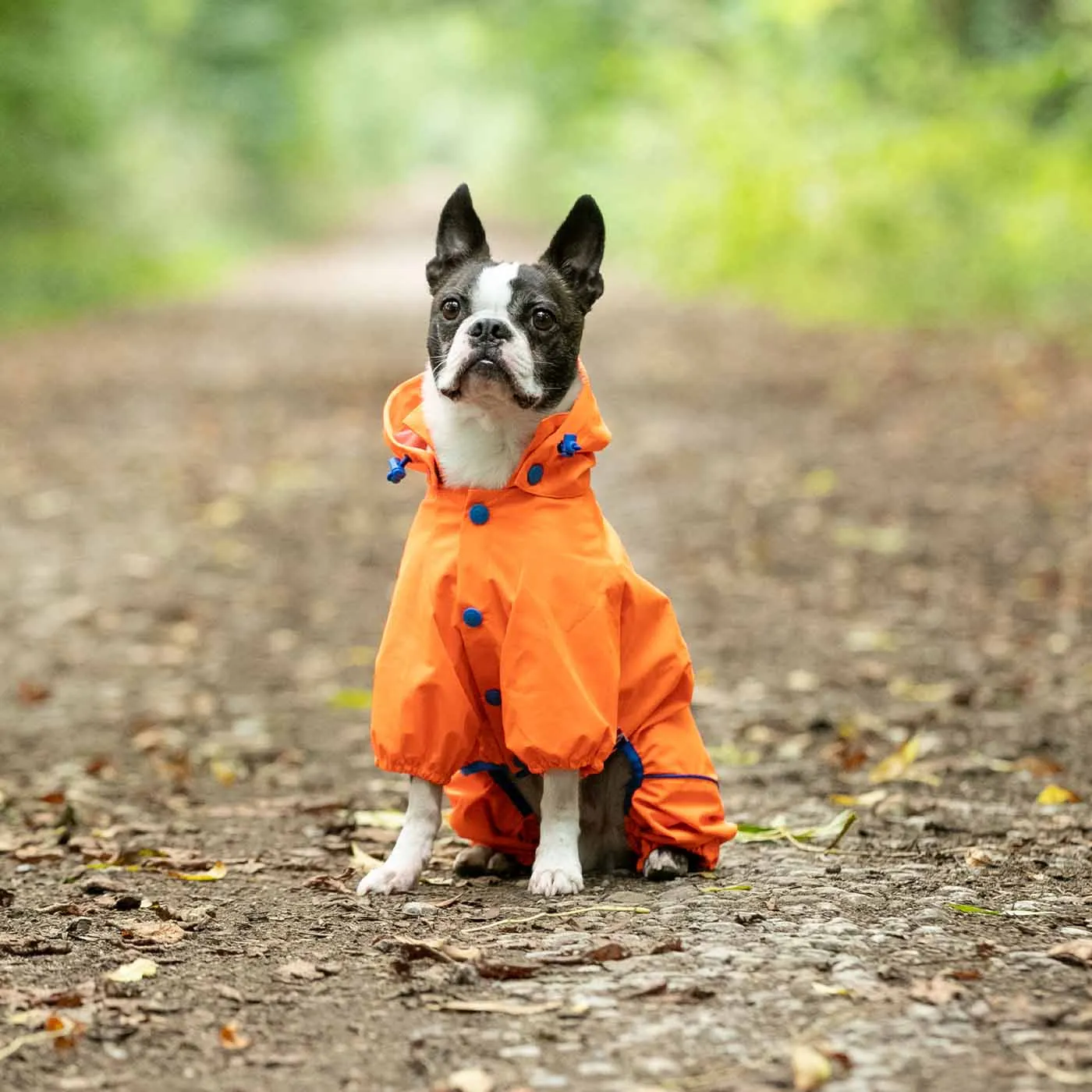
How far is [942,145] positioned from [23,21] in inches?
539

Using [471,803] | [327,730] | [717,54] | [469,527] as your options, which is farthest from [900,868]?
[717,54]

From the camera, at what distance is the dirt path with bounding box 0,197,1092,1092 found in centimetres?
333

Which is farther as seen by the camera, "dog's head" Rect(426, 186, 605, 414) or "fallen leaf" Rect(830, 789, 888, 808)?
"fallen leaf" Rect(830, 789, 888, 808)

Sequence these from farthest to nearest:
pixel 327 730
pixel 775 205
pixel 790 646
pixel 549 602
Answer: pixel 775 205, pixel 790 646, pixel 327 730, pixel 549 602

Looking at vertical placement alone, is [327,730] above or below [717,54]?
below

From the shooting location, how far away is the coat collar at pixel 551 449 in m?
4.29

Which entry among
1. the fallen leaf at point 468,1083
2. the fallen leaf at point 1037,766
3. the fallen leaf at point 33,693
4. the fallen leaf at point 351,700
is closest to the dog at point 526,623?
the fallen leaf at point 468,1083

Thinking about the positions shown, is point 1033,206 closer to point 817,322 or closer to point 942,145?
point 942,145

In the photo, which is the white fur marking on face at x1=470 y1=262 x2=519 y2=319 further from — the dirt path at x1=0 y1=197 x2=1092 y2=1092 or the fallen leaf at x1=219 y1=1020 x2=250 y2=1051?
the fallen leaf at x1=219 y1=1020 x2=250 y2=1051

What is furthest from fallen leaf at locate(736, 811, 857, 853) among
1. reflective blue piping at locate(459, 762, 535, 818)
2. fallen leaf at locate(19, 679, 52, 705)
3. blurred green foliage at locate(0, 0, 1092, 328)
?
blurred green foliage at locate(0, 0, 1092, 328)

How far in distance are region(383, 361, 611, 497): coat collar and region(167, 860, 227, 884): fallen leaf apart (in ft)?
4.04

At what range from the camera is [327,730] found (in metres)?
7.17

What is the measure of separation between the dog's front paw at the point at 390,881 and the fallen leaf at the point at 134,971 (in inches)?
27.8

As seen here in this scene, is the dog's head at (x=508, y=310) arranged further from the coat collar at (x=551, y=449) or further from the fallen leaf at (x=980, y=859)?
the fallen leaf at (x=980, y=859)
